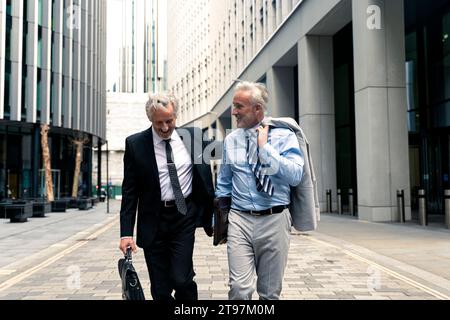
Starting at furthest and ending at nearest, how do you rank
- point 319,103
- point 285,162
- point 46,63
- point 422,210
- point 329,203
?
point 46,63 < point 319,103 < point 329,203 < point 422,210 < point 285,162

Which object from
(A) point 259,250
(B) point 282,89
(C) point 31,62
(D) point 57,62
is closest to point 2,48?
(C) point 31,62

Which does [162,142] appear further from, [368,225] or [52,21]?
[52,21]

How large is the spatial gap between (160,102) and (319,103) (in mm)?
17269

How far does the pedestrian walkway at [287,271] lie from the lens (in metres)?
5.41

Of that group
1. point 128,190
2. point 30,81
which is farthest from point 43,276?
point 30,81

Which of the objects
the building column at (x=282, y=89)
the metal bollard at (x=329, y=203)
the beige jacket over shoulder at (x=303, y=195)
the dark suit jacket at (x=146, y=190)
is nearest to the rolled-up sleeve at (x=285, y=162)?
the beige jacket over shoulder at (x=303, y=195)

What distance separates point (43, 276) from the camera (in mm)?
6680

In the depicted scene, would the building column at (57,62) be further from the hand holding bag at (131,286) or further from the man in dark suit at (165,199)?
the hand holding bag at (131,286)

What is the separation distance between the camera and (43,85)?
92.2 ft

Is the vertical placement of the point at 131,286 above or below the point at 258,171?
below

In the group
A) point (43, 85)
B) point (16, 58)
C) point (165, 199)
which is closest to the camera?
point (165, 199)

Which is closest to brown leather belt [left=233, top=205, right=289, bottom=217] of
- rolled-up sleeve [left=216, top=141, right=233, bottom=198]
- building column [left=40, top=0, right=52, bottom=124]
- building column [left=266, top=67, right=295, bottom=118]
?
rolled-up sleeve [left=216, top=141, right=233, bottom=198]

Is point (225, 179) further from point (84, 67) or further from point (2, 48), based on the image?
point (84, 67)

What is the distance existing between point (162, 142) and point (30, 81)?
26.3 meters
